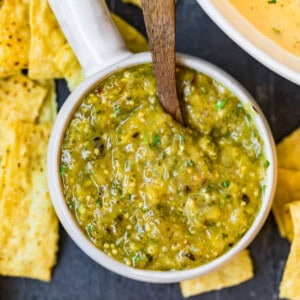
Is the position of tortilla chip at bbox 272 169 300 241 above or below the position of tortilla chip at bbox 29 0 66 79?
below

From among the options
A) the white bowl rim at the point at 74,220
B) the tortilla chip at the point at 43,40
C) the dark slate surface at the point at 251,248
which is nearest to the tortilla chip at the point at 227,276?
the dark slate surface at the point at 251,248

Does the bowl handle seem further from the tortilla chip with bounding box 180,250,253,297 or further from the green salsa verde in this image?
the tortilla chip with bounding box 180,250,253,297

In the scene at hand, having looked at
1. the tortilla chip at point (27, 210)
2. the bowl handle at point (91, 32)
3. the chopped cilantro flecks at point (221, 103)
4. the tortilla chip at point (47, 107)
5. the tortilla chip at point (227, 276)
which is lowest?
the tortilla chip at point (227, 276)

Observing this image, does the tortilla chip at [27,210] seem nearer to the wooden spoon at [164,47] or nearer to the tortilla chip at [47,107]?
the tortilla chip at [47,107]

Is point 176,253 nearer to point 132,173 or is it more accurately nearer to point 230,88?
point 132,173

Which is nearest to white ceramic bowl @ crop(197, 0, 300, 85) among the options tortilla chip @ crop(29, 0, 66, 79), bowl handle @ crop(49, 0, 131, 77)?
bowl handle @ crop(49, 0, 131, 77)

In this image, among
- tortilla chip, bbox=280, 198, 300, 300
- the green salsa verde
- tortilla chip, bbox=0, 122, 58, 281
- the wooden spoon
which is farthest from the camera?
tortilla chip, bbox=0, 122, 58, 281

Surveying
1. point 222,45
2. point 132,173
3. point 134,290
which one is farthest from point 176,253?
point 222,45
